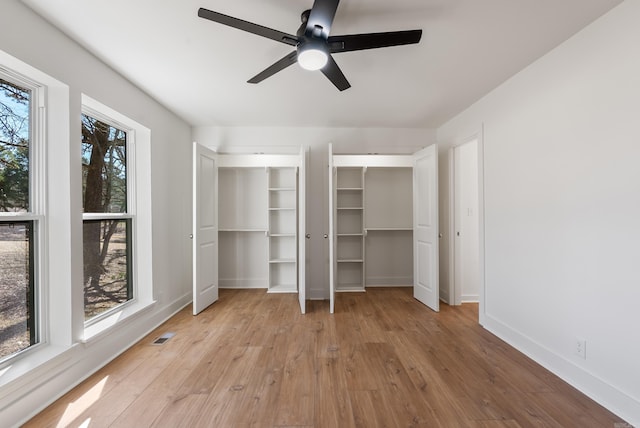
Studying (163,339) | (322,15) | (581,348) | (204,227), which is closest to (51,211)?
(163,339)

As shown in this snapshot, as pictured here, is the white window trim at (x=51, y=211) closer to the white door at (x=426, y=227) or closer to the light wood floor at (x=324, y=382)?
the light wood floor at (x=324, y=382)

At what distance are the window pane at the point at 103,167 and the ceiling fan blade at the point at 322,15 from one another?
2.11 m

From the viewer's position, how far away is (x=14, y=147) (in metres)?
1.69

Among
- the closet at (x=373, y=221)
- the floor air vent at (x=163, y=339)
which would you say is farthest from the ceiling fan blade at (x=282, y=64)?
the floor air vent at (x=163, y=339)

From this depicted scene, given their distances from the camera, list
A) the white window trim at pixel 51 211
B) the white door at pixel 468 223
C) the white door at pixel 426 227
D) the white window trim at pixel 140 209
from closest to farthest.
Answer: the white window trim at pixel 51 211 → the white window trim at pixel 140 209 → the white door at pixel 426 227 → the white door at pixel 468 223

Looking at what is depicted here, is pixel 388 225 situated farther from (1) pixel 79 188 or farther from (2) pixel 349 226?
(1) pixel 79 188

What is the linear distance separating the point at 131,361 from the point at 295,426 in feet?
5.20

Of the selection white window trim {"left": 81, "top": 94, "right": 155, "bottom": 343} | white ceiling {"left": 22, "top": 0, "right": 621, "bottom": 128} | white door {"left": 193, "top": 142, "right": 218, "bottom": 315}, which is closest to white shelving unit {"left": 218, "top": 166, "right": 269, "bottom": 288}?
white door {"left": 193, "top": 142, "right": 218, "bottom": 315}

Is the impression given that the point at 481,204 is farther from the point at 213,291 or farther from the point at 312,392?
the point at 213,291

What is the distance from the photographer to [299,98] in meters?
2.85

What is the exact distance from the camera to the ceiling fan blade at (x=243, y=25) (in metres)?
1.37

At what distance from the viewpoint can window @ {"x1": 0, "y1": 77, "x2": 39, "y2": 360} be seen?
5.34 ft

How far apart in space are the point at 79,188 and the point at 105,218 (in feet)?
1.84

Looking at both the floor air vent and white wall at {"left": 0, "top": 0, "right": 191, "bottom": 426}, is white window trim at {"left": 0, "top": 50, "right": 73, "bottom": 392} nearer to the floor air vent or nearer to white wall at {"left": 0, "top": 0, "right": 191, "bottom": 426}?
white wall at {"left": 0, "top": 0, "right": 191, "bottom": 426}
